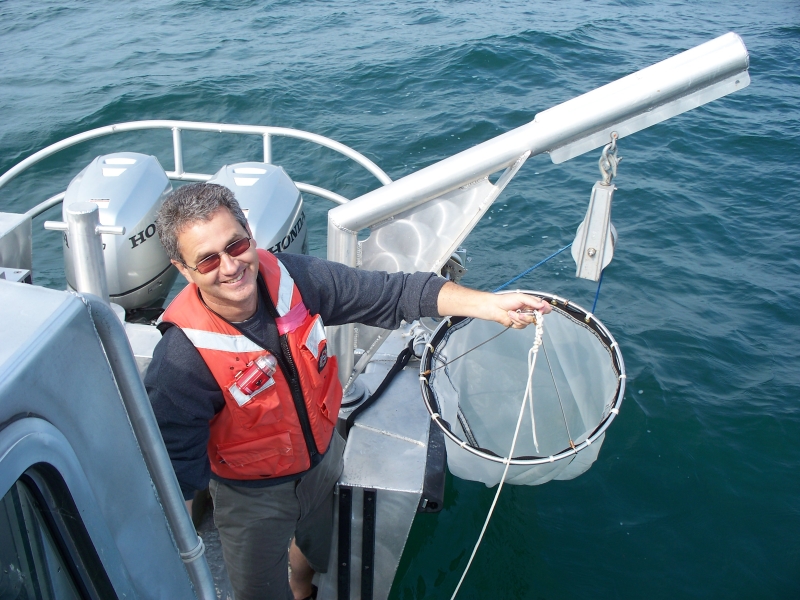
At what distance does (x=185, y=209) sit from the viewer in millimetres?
1904

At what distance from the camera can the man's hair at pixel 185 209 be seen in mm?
1901

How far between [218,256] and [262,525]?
981 mm

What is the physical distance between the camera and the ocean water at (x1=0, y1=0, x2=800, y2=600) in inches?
150

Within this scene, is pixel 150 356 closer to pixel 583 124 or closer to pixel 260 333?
pixel 260 333

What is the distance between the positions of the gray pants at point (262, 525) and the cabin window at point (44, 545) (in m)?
1.24

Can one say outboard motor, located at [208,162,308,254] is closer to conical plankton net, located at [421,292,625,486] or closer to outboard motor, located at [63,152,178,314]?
outboard motor, located at [63,152,178,314]

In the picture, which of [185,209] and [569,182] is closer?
[185,209]

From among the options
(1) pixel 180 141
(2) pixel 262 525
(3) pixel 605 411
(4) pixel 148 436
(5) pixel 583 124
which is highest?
(5) pixel 583 124

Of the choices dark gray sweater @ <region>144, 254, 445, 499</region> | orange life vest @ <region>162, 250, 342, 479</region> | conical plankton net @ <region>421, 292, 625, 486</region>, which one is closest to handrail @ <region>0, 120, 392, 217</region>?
conical plankton net @ <region>421, 292, 625, 486</region>

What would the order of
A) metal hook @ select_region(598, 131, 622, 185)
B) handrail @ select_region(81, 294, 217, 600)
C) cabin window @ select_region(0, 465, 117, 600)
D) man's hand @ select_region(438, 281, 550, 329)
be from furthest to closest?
metal hook @ select_region(598, 131, 622, 185) < man's hand @ select_region(438, 281, 550, 329) < handrail @ select_region(81, 294, 217, 600) < cabin window @ select_region(0, 465, 117, 600)

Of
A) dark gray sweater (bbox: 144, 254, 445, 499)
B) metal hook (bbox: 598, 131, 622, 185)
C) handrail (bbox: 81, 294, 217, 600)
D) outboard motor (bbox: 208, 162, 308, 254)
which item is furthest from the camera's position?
outboard motor (bbox: 208, 162, 308, 254)

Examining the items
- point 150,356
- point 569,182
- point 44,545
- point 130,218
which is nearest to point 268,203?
point 130,218

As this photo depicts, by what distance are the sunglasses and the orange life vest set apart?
146mm

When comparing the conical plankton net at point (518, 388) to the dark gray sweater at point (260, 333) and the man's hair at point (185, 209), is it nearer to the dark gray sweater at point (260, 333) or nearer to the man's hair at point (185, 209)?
the dark gray sweater at point (260, 333)
